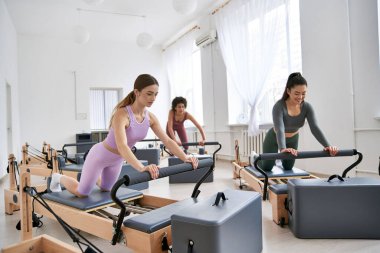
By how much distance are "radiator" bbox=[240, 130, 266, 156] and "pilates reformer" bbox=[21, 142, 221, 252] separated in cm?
333

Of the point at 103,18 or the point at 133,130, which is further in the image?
the point at 103,18

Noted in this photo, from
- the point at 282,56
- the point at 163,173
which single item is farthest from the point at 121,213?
the point at 282,56

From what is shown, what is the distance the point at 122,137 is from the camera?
1.81 m

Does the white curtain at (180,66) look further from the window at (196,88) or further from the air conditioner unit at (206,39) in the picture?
the air conditioner unit at (206,39)

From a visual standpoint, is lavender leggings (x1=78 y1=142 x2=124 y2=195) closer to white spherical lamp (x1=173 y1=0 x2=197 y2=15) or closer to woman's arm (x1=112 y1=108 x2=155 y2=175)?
woman's arm (x1=112 y1=108 x2=155 y2=175)

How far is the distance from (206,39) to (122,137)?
5.30 meters

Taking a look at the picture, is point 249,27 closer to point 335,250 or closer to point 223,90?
point 223,90

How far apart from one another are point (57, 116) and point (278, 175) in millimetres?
7029

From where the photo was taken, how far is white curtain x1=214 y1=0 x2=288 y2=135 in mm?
4723

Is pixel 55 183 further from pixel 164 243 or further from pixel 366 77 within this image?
pixel 366 77

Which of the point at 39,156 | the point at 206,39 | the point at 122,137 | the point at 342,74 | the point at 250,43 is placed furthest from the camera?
the point at 206,39

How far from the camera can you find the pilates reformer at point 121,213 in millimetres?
1405

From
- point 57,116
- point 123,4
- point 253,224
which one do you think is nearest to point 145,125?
point 253,224

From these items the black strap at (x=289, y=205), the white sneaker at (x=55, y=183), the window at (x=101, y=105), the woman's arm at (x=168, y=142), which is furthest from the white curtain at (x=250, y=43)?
the window at (x=101, y=105)
